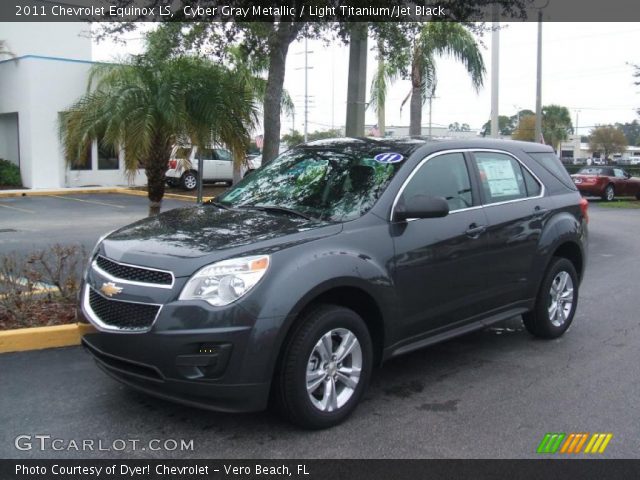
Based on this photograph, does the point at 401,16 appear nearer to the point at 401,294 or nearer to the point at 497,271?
the point at 497,271

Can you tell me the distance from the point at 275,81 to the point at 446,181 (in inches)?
152

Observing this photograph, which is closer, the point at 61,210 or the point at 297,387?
the point at 297,387

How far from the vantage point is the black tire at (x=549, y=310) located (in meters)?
6.04

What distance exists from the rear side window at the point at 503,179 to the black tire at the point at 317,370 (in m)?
1.89

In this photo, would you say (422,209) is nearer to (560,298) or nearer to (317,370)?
(317,370)

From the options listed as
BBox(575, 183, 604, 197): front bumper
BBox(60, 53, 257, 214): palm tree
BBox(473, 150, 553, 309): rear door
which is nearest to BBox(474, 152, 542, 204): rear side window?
BBox(473, 150, 553, 309): rear door

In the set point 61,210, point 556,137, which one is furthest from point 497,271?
point 556,137

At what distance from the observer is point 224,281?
382 centimetres

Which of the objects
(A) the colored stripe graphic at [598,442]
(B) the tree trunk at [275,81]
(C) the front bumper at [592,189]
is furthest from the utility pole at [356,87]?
(C) the front bumper at [592,189]

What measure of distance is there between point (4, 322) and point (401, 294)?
11.9 feet

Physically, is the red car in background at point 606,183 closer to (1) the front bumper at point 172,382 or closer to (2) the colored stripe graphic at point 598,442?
(2) the colored stripe graphic at point 598,442

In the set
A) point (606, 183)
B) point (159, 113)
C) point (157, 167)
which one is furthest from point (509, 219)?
point (606, 183)

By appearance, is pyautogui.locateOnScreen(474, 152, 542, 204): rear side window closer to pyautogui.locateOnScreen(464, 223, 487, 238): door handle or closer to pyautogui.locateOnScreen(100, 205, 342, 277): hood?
pyautogui.locateOnScreen(464, 223, 487, 238): door handle

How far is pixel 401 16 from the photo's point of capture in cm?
883
